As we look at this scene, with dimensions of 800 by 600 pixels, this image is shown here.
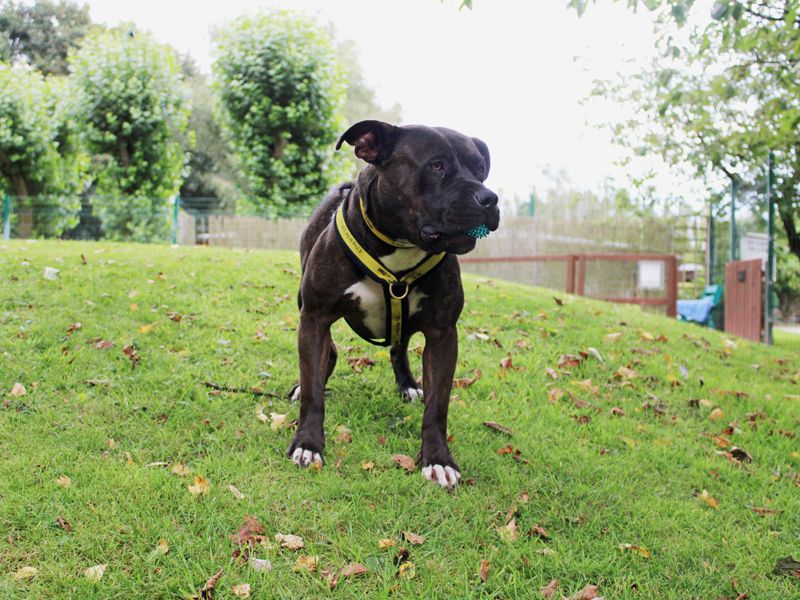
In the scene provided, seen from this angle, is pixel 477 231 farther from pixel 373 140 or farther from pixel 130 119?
pixel 130 119

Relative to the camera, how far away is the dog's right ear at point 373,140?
308 centimetres

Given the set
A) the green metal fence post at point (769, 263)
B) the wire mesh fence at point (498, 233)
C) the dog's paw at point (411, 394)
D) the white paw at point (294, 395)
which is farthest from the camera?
the wire mesh fence at point (498, 233)

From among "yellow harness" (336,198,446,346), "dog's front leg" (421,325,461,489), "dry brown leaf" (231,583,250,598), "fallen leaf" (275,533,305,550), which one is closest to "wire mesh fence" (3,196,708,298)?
"dog's front leg" (421,325,461,489)

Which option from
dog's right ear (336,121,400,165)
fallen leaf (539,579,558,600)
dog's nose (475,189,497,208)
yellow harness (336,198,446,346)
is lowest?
fallen leaf (539,579,558,600)

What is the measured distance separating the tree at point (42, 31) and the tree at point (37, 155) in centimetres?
810

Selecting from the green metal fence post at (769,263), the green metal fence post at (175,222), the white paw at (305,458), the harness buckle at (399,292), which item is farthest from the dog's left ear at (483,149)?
the green metal fence post at (175,222)

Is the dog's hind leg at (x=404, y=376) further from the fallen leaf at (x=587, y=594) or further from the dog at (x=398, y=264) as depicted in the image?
the fallen leaf at (x=587, y=594)

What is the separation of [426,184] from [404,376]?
5.49 feet

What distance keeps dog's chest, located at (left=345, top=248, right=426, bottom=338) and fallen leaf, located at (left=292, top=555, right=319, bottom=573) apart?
4.15 ft

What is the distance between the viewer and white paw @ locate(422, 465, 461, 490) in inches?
121

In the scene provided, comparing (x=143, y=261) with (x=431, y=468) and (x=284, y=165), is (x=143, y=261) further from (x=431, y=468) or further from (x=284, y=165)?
(x=284, y=165)

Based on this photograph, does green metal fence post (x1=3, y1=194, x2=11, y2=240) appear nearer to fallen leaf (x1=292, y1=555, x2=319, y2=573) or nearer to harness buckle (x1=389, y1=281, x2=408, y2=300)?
harness buckle (x1=389, y1=281, x2=408, y2=300)

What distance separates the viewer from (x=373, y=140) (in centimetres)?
311

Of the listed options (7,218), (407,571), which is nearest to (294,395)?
(407,571)
